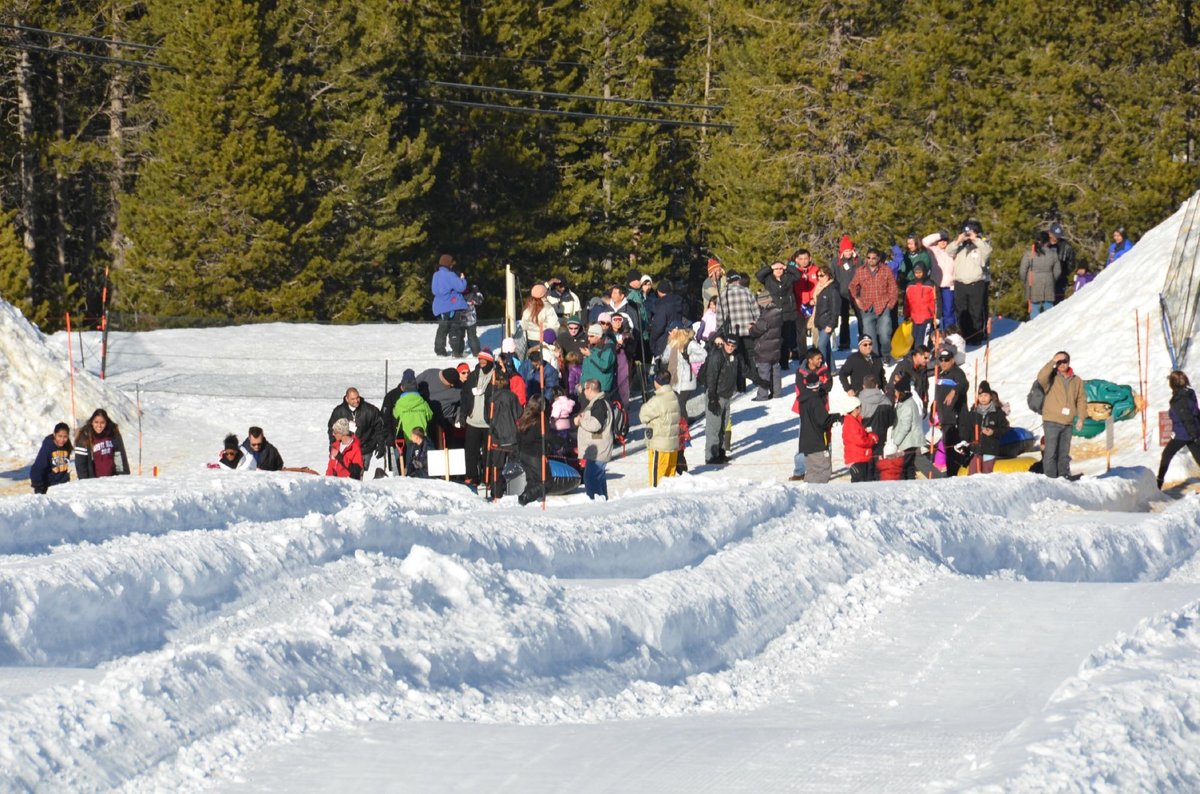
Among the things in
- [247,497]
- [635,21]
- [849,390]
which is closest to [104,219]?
[635,21]

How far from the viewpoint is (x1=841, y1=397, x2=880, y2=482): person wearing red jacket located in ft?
60.4

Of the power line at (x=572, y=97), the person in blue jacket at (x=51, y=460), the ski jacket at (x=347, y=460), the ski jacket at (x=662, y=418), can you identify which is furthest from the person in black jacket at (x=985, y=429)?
the power line at (x=572, y=97)

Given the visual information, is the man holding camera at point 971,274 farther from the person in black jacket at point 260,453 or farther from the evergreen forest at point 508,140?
the evergreen forest at point 508,140

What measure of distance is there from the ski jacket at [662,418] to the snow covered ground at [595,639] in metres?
2.08

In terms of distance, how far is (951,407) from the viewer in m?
19.5

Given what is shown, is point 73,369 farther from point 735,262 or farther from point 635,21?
point 635,21

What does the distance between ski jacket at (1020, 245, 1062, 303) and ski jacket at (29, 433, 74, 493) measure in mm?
14013

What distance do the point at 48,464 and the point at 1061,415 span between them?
30.7ft

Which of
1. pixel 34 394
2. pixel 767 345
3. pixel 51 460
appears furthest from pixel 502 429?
pixel 34 394

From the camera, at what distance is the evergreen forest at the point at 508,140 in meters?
41.1

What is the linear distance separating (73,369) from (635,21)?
30539mm

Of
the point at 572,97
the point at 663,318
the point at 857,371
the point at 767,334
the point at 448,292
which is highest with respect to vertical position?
the point at 572,97

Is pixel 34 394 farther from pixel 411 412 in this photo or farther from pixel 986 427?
pixel 986 427

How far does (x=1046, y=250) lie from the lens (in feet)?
85.9
